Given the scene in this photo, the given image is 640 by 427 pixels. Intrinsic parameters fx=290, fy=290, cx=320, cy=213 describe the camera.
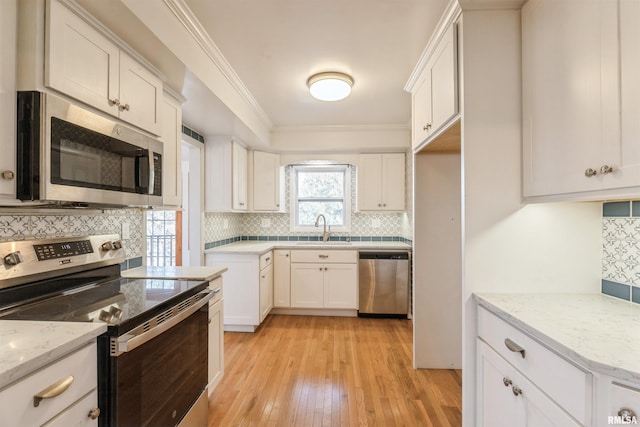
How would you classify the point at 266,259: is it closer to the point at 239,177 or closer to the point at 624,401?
the point at 239,177

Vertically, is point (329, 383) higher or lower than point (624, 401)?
lower

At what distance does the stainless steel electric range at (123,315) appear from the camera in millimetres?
1006

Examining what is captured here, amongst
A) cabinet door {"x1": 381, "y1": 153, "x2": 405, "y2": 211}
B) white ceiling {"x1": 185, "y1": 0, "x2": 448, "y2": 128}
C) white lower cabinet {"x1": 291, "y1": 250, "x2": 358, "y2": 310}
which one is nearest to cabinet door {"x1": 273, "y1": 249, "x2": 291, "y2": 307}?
white lower cabinet {"x1": 291, "y1": 250, "x2": 358, "y2": 310}

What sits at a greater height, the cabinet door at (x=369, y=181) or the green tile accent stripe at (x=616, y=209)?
the cabinet door at (x=369, y=181)

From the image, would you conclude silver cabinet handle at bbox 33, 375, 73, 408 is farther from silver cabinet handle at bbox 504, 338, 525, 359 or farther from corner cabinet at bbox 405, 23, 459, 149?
corner cabinet at bbox 405, 23, 459, 149

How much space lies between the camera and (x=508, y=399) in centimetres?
116

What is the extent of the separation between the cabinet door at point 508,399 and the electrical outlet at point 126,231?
2175mm

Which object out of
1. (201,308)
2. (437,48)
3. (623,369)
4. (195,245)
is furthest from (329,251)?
(623,369)

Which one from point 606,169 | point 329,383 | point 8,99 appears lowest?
point 329,383

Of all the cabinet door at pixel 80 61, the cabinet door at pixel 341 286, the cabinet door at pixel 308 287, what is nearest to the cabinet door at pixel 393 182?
the cabinet door at pixel 341 286

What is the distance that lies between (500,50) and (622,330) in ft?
4.30

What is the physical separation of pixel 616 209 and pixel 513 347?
84 cm

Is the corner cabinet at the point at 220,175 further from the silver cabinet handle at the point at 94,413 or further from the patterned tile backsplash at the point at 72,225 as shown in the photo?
the silver cabinet handle at the point at 94,413

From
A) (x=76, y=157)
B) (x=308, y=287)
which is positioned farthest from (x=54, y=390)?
(x=308, y=287)
